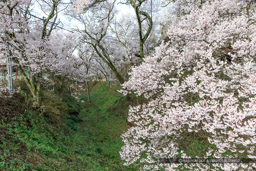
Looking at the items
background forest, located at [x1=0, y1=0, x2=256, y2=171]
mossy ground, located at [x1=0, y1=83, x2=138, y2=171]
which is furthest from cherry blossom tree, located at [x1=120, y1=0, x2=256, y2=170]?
mossy ground, located at [x1=0, y1=83, x2=138, y2=171]

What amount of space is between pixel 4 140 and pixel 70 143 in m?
3.26

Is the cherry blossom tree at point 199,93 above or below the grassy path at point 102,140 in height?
above

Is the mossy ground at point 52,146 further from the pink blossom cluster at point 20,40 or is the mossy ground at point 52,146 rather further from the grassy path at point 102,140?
the pink blossom cluster at point 20,40

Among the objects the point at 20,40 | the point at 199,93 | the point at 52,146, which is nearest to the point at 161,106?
the point at 199,93

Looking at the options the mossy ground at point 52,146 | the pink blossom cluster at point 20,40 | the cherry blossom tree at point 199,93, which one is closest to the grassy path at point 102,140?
the mossy ground at point 52,146

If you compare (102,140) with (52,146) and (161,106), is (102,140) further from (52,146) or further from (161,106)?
(161,106)

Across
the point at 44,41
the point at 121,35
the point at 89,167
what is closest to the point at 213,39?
the point at 89,167

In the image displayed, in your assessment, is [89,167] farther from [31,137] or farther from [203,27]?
[203,27]

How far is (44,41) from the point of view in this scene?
9.20 meters

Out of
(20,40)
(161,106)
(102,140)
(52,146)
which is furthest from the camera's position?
(102,140)

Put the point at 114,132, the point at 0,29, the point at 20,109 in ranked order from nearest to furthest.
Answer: the point at 0,29 → the point at 20,109 → the point at 114,132

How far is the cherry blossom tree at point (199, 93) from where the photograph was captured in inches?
133

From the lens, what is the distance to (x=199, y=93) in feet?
13.2

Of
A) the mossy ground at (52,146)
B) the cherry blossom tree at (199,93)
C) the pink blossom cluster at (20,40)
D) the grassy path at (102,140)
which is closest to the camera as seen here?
the cherry blossom tree at (199,93)
